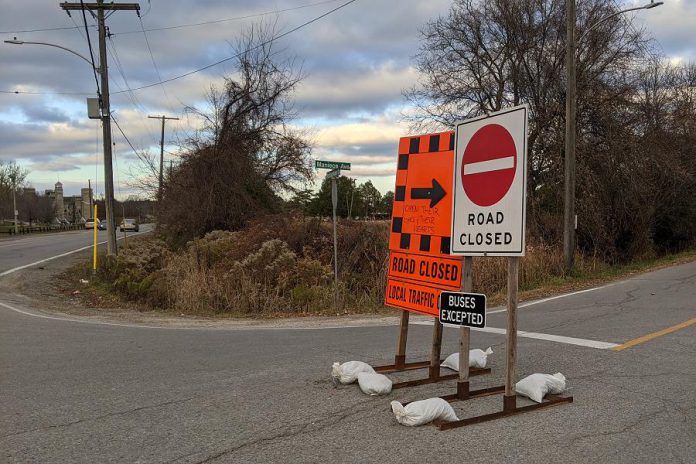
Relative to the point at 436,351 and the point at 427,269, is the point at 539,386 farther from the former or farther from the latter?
the point at 427,269

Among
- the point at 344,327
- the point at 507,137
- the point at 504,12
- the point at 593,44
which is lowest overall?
the point at 344,327

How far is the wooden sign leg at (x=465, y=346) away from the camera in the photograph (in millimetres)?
4814

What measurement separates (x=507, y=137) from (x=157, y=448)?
3.61 meters

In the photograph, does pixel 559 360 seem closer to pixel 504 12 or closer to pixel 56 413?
pixel 56 413

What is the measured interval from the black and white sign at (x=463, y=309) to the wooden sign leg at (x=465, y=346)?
0.58 feet

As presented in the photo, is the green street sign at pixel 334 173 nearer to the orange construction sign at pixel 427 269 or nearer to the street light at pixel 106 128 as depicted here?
the orange construction sign at pixel 427 269

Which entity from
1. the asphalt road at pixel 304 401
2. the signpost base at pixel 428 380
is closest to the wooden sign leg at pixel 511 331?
the asphalt road at pixel 304 401

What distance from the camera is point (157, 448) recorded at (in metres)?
4.05

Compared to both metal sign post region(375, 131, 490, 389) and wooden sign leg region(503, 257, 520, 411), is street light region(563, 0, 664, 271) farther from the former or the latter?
wooden sign leg region(503, 257, 520, 411)

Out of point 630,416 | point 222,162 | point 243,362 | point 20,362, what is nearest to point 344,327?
point 243,362

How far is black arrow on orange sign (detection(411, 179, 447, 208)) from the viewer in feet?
18.2

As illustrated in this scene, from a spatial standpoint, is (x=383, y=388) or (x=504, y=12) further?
(x=504, y=12)

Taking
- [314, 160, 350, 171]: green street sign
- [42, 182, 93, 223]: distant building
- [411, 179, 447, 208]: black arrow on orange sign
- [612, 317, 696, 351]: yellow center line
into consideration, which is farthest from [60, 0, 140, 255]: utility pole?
[42, 182, 93, 223]: distant building

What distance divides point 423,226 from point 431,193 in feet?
1.15
